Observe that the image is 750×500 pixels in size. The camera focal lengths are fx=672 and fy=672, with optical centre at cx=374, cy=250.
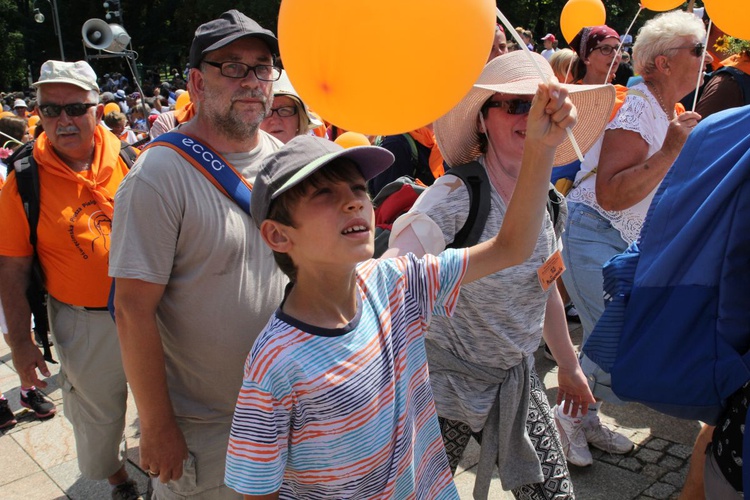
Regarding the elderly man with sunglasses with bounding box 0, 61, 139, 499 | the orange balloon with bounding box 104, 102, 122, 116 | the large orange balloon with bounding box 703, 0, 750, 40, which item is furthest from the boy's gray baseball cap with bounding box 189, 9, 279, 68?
the orange balloon with bounding box 104, 102, 122, 116

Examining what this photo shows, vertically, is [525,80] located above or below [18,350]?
above

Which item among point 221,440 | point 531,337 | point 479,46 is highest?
point 479,46

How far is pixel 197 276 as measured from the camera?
216 centimetres

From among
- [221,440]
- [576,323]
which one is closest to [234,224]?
[221,440]

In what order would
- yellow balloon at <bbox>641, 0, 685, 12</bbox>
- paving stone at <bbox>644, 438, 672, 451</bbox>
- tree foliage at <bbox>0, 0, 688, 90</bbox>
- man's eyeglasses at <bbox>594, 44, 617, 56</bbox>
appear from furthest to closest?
tree foliage at <bbox>0, 0, 688, 90</bbox>
man's eyeglasses at <bbox>594, 44, 617, 56</bbox>
yellow balloon at <bbox>641, 0, 685, 12</bbox>
paving stone at <bbox>644, 438, 672, 451</bbox>

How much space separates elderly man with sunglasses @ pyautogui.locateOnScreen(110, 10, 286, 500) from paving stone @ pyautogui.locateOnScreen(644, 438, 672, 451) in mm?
2426

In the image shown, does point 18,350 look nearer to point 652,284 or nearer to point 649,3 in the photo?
point 652,284

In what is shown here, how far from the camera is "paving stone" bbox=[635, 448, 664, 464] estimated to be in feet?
11.7

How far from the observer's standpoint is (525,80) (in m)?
2.32

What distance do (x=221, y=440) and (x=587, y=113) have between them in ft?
6.07

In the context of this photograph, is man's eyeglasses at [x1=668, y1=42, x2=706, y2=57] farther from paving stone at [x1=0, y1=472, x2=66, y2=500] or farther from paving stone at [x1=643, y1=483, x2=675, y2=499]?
paving stone at [x1=0, y1=472, x2=66, y2=500]

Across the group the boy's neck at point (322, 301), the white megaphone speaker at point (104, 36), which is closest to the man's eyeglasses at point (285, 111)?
the boy's neck at point (322, 301)

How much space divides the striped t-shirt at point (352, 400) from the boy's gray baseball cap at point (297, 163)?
0.98 ft

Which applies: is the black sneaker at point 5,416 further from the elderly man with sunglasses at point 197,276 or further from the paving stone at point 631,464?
the paving stone at point 631,464
